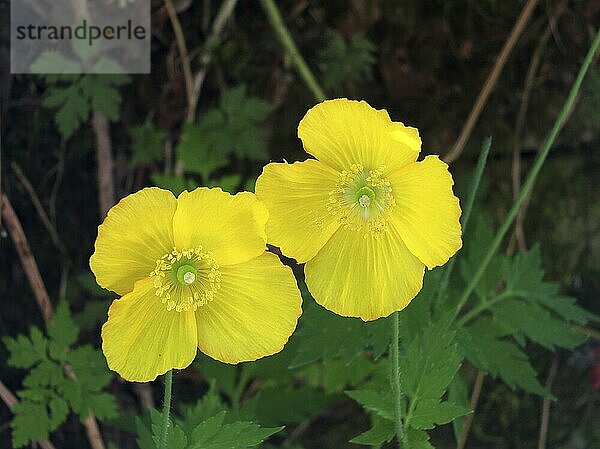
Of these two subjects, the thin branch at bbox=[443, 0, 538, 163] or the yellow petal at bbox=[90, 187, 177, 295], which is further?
the thin branch at bbox=[443, 0, 538, 163]

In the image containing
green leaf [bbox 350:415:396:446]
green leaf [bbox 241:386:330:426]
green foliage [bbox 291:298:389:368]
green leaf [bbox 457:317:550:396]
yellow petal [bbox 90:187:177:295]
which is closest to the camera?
yellow petal [bbox 90:187:177:295]

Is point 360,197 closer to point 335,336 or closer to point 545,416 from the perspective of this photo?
point 335,336

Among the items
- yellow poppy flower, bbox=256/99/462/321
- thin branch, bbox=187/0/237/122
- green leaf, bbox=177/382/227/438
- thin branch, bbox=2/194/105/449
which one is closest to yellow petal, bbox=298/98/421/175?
yellow poppy flower, bbox=256/99/462/321

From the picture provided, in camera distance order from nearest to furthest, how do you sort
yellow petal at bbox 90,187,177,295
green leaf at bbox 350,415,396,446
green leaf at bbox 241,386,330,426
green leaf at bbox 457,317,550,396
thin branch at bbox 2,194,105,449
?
yellow petal at bbox 90,187,177,295
green leaf at bbox 350,415,396,446
green leaf at bbox 457,317,550,396
green leaf at bbox 241,386,330,426
thin branch at bbox 2,194,105,449

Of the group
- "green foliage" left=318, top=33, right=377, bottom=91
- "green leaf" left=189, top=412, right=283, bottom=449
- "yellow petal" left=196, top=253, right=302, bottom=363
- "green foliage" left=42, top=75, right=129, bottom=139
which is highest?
"green foliage" left=318, top=33, right=377, bottom=91

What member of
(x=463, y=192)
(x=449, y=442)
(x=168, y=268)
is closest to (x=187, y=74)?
(x=463, y=192)

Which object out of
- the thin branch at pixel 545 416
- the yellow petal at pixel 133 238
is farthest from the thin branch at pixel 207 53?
the thin branch at pixel 545 416

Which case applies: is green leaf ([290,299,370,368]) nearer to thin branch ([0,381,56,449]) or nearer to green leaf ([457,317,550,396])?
green leaf ([457,317,550,396])
